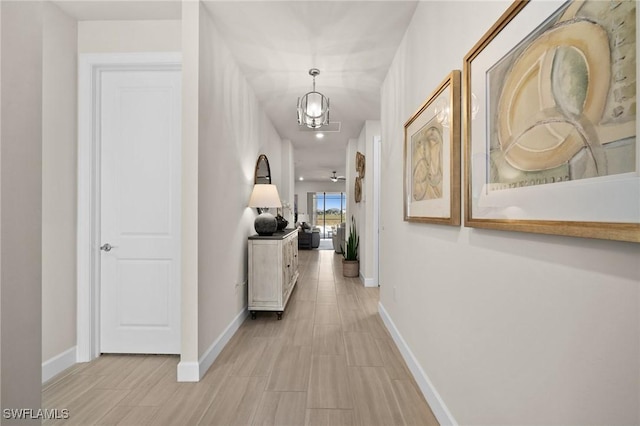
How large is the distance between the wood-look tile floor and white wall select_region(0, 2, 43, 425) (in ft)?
3.64

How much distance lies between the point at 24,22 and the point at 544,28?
1461 millimetres

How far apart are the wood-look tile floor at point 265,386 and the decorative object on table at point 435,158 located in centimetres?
112

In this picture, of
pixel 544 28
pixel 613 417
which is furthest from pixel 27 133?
pixel 613 417

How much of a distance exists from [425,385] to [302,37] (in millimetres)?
2738

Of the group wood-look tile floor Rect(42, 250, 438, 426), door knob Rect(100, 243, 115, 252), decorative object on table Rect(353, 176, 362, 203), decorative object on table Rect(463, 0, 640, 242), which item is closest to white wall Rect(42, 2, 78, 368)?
door knob Rect(100, 243, 115, 252)

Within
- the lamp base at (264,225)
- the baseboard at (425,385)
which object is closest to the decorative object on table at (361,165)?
the lamp base at (264,225)

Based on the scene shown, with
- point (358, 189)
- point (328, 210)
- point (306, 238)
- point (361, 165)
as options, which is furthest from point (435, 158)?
point (328, 210)

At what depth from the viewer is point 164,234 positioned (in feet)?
8.08

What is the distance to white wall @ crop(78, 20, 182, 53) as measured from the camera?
2.38 meters

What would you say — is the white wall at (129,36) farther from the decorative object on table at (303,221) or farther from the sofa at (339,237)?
the decorative object on table at (303,221)

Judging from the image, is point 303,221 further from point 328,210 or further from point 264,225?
point 264,225

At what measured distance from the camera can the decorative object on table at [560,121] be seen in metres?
0.65

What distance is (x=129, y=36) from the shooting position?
242cm

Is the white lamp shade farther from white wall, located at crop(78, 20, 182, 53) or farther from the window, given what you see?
the window
